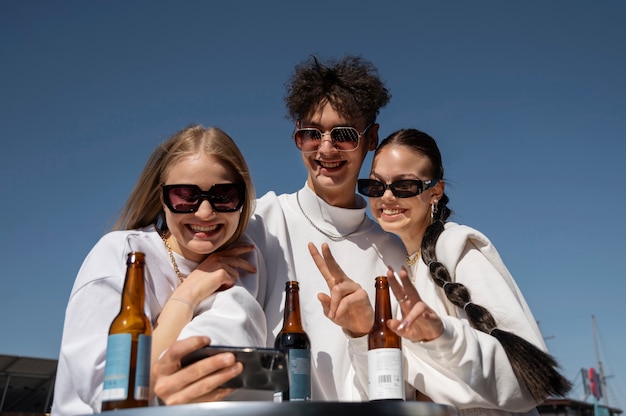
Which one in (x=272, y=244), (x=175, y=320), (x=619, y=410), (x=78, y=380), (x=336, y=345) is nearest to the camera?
(x=78, y=380)

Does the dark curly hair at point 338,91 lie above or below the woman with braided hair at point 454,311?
above

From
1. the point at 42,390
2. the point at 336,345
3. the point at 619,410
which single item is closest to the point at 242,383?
the point at 336,345

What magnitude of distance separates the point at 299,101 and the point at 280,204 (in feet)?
2.36

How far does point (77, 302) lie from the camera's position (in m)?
2.46

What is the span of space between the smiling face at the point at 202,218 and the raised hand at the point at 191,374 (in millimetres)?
991

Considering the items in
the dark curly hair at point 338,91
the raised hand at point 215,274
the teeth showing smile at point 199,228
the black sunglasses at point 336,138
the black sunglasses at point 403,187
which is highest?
the dark curly hair at point 338,91

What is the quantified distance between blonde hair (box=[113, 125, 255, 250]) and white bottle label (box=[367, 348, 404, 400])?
1138mm

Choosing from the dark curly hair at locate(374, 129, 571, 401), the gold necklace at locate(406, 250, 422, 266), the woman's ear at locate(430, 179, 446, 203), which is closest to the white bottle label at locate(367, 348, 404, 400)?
the dark curly hair at locate(374, 129, 571, 401)

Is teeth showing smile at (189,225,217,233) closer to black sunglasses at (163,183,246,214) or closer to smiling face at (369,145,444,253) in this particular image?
black sunglasses at (163,183,246,214)

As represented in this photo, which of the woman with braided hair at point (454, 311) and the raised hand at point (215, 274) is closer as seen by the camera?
the woman with braided hair at point (454, 311)

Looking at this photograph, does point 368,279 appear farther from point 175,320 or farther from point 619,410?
point 619,410

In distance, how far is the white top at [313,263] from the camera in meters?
3.07

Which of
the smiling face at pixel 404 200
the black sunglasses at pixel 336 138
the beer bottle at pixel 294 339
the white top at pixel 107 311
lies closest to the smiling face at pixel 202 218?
the white top at pixel 107 311

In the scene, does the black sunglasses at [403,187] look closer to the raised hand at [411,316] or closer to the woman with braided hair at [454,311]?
the woman with braided hair at [454,311]
